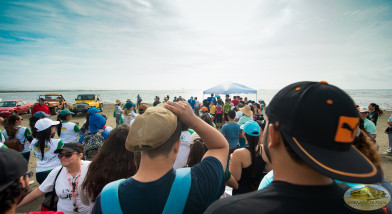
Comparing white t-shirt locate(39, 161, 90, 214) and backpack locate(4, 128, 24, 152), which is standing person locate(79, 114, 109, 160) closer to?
white t-shirt locate(39, 161, 90, 214)

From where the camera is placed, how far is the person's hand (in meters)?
1.30

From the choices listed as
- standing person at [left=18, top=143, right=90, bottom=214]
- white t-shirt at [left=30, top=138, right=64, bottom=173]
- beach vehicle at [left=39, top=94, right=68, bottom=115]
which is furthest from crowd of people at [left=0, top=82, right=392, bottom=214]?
beach vehicle at [left=39, top=94, right=68, bottom=115]

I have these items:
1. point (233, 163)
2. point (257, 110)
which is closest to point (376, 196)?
point (233, 163)

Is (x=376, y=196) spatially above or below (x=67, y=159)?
above

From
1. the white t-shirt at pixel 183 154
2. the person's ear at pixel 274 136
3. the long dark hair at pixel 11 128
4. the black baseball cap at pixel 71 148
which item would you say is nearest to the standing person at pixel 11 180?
the black baseball cap at pixel 71 148

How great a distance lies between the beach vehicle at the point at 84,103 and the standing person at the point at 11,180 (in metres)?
18.7

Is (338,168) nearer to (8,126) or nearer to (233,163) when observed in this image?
(233,163)

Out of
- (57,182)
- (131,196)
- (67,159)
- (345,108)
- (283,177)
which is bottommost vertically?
(57,182)

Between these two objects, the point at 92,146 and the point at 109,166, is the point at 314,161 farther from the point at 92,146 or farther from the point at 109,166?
the point at 92,146

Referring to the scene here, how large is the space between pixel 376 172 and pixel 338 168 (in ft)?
0.57

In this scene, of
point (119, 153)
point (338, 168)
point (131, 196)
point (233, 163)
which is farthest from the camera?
point (233, 163)

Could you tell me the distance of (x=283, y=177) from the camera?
0.87 m

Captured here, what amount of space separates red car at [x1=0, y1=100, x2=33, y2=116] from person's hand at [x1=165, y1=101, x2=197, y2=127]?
2108 centimetres

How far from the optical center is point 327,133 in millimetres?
774
